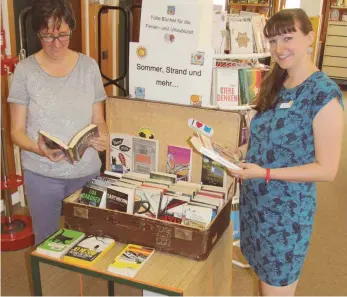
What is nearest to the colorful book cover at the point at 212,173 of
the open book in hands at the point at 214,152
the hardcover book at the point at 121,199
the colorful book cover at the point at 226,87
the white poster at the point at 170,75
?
the open book in hands at the point at 214,152

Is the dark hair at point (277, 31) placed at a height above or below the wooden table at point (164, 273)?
above

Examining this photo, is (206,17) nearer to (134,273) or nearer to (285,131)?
(285,131)

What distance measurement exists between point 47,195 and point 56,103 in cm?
40

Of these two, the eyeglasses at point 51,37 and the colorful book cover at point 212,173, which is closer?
the eyeglasses at point 51,37

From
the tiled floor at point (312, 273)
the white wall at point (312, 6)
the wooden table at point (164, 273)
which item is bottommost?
the tiled floor at point (312, 273)

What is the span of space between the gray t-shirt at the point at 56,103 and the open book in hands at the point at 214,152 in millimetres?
538

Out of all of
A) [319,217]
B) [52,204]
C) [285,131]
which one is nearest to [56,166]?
[52,204]

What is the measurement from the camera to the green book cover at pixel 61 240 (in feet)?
4.88

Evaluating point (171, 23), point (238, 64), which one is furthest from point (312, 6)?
point (171, 23)

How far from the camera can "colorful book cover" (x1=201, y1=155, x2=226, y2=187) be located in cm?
184

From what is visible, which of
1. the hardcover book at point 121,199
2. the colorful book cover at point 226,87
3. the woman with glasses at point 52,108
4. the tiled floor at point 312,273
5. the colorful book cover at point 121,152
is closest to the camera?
the hardcover book at point 121,199

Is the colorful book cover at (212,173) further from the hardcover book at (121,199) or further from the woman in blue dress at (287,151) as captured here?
the hardcover book at (121,199)

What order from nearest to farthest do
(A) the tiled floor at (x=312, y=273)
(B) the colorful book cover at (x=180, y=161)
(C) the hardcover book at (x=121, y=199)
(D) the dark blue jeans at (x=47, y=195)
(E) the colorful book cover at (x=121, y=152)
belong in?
(C) the hardcover book at (x=121, y=199)
(D) the dark blue jeans at (x=47, y=195)
(B) the colorful book cover at (x=180, y=161)
(E) the colorful book cover at (x=121, y=152)
(A) the tiled floor at (x=312, y=273)

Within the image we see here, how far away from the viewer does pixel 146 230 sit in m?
1.50
